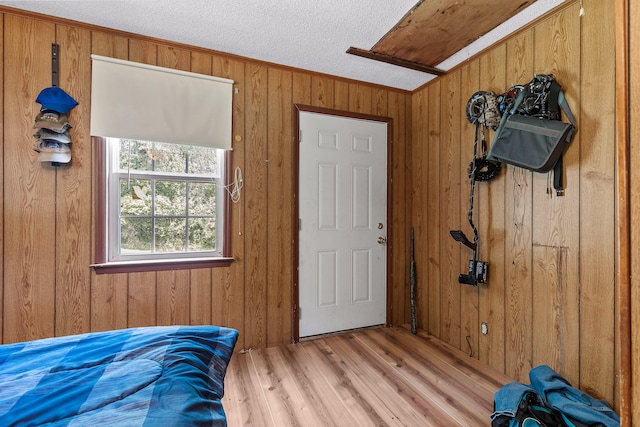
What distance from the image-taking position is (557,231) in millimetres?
1799

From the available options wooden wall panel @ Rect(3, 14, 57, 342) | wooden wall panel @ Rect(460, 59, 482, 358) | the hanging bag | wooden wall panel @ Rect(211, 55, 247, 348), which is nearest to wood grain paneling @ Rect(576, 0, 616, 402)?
the hanging bag

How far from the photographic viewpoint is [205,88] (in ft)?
7.59

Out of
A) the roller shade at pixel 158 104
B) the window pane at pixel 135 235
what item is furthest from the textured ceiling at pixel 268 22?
the window pane at pixel 135 235

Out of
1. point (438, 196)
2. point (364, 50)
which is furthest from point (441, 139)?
point (364, 50)

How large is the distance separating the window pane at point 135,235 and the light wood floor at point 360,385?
1160 millimetres

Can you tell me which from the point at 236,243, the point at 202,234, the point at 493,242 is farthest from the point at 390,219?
the point at 202,234

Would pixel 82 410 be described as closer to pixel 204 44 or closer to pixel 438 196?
pixel 204 44

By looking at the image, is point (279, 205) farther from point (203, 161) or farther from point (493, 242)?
point (493, 242)

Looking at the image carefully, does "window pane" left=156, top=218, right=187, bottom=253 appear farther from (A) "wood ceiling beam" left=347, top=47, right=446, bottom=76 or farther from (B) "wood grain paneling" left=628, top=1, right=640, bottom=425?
(B) "wood grain paneling" left=628, top=1, right=640, bottom=425

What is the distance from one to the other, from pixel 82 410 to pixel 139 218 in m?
1.76

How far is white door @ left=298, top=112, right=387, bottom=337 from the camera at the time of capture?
105 inches

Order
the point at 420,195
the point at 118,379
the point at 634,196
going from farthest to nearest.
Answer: the point at 420,195
the point at 118,379
the point at 634,196

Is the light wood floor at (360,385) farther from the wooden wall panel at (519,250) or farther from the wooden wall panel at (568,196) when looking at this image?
the wooden wall panel at (568,196)

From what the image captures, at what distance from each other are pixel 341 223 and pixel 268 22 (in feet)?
5.71
